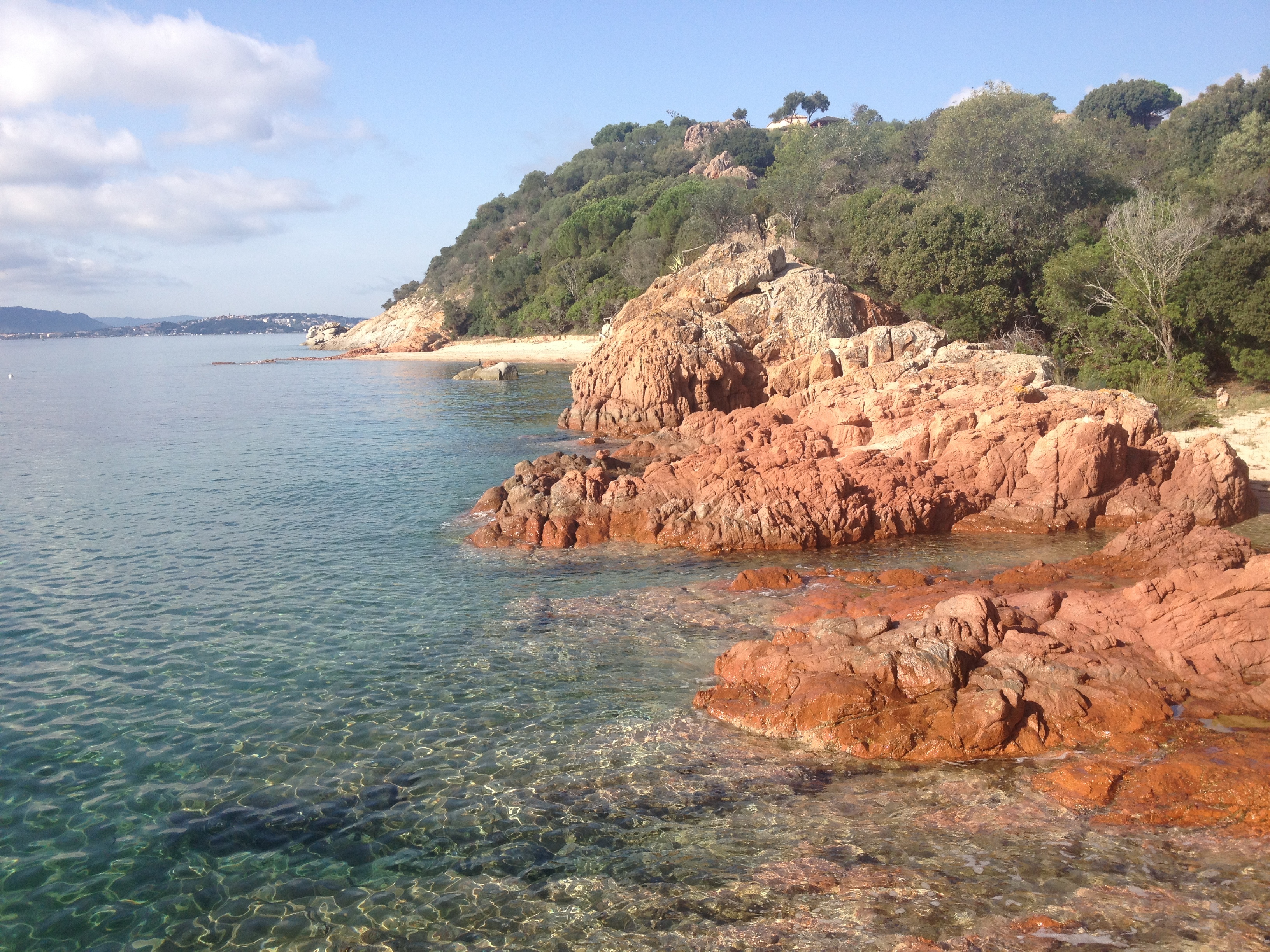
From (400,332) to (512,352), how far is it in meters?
35.7

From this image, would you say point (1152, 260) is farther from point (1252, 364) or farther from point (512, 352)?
point (512, 352)

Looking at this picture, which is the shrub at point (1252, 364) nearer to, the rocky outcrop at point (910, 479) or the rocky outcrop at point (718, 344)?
the rocky outcrop at point (910, 479)

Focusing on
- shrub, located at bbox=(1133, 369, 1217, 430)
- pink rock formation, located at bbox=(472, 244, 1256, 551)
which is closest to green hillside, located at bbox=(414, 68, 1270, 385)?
shrub, located at bbox=(1133, 369, 1217, 430)

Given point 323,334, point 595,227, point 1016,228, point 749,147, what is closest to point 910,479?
point 1016,228

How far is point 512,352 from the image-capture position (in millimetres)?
67062

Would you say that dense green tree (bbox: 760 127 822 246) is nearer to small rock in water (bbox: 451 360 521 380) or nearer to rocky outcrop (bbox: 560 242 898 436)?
rocky outcrop (bbox: 560 242 898 436)

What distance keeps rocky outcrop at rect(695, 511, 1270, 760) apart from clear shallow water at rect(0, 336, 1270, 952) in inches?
15.6

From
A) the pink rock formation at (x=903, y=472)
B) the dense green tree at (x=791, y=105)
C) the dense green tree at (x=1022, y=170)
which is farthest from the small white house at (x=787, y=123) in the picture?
the pink rock formation at (x=903, y=472)

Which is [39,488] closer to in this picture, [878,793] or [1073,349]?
[878,793]

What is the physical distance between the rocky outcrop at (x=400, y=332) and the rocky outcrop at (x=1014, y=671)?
77952 mm

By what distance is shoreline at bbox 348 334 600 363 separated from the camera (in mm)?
61406

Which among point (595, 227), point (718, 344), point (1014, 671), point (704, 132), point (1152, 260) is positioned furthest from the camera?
point (704, 132)

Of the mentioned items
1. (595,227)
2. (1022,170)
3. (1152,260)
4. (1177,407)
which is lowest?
(1177,407)

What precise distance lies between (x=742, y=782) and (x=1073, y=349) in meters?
27.5
